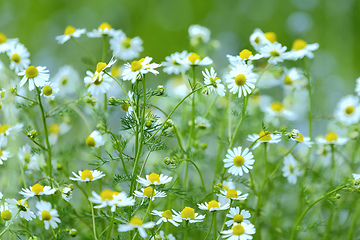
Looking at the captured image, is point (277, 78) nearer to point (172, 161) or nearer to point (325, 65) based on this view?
point (172, 161)

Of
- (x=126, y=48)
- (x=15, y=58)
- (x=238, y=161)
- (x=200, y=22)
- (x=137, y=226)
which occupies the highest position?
(x=200, y=22)

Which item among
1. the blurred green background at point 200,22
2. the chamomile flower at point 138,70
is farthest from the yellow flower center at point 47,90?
the blurred green background at point 200,22

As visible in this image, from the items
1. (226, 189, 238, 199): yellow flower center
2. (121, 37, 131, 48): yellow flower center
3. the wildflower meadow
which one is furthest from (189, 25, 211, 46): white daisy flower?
(226, 189, 238, 199): yellow flower center

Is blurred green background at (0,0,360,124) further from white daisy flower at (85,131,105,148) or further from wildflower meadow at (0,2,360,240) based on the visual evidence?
white daisy flower at (85,131,105,148)

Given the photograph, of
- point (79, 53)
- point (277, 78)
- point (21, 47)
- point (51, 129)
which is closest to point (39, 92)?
point (21, 47)

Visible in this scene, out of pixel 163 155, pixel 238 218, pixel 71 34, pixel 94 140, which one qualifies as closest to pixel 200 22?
pixel 163 155

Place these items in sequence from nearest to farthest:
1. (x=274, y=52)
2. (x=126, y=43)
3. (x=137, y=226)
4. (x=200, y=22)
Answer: (x=137, y=226) → (x=274, y=52) → (x=126, y=43) → (x=200, y=22)

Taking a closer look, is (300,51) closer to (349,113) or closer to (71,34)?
(349,113)
